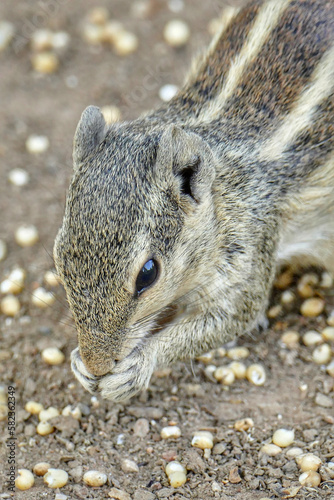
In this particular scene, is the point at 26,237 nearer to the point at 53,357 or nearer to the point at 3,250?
the point at 3,250

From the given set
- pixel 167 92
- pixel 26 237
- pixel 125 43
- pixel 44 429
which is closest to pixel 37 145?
pixel 26 237

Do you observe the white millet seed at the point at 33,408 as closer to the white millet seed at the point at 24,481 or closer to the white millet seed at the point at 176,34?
the white millet seed at the point at 24,481

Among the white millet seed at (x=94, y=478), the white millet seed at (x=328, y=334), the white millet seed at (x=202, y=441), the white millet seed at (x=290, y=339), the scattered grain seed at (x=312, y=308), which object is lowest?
the white millet seed at (x=328, y=334)

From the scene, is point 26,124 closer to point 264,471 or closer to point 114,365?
point 114,365

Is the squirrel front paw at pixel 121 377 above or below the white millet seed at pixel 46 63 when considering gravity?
below

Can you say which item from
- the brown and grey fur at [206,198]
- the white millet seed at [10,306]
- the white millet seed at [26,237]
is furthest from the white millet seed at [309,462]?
the white millet seed at [26,237]

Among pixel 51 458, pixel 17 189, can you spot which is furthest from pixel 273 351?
pixel 17 189
